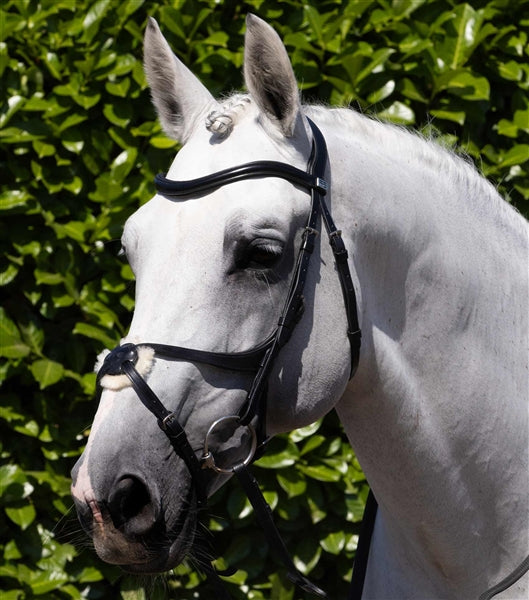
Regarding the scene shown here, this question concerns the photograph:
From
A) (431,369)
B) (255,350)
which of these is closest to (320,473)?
(431,369)

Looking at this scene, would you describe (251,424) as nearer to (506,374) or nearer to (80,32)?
(506,374)

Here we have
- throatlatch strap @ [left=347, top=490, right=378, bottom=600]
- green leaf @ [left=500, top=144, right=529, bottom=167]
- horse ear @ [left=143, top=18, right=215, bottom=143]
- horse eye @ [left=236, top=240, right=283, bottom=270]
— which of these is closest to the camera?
horse eye @ [left=236, top=240, right=283, bottom=270]

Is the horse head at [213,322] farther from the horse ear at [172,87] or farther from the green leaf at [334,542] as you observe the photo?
the green leaf at [334,542]

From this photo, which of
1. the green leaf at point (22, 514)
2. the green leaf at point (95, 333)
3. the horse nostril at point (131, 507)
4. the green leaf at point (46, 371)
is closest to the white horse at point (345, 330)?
the horse nostril at point (131, 507)

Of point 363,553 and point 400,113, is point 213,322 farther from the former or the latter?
point 400,113

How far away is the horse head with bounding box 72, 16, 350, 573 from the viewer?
1.53 m

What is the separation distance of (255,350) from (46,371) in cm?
182

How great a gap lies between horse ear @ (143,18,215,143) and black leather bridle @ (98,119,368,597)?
26 cm

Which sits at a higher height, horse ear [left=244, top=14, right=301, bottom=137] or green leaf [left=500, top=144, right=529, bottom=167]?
horse ear [left=244, top=14, right=301, bottom=137]

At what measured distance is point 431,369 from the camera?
1.85 metres

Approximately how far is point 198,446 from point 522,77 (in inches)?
96.6

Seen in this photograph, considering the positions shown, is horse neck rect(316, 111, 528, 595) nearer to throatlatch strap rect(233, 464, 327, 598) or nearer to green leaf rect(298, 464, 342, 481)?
throatlatch strap rect(233, 464, 327, 598)

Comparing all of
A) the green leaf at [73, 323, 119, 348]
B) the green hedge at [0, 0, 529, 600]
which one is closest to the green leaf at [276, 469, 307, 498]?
the green hedge at [0, 0, 529, 600]

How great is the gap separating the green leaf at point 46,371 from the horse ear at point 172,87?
1506 mm
